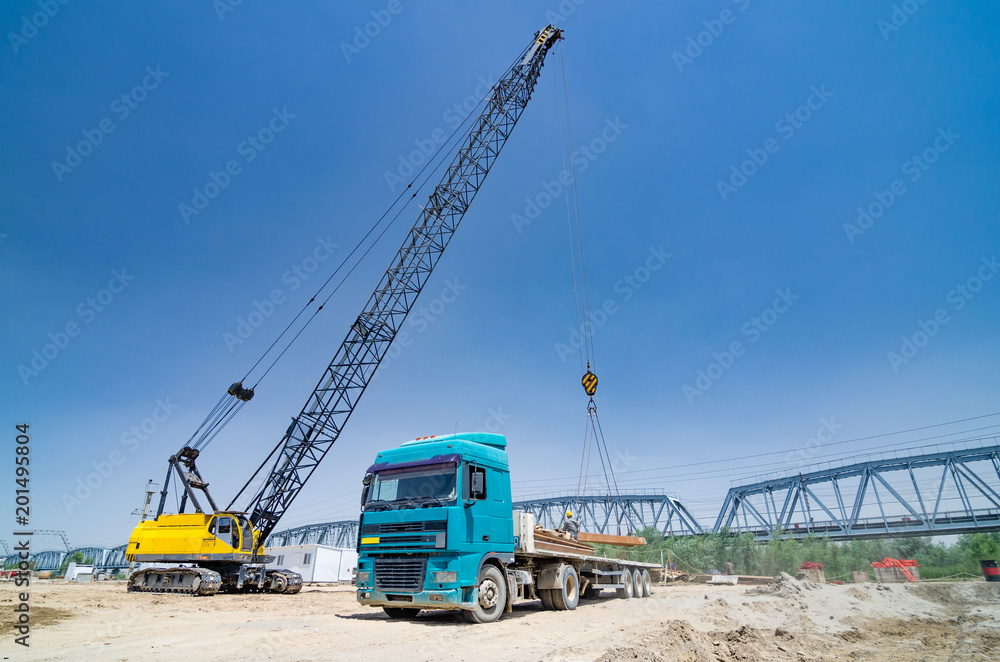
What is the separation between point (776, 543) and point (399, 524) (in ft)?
226

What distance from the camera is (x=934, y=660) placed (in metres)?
8.19

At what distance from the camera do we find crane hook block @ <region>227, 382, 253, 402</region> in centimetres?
2938

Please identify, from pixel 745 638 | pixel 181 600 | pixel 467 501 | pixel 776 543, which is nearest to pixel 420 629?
pixel 467 501

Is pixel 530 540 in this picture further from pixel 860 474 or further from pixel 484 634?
pixel 860 474

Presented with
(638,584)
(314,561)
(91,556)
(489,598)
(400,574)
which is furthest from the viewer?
(91,556)

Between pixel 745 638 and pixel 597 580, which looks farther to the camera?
pixel 597 580

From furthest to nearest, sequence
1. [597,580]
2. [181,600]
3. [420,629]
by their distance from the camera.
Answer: [181,600] → [597,580] → [420,629]

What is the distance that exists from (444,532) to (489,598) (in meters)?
2.23

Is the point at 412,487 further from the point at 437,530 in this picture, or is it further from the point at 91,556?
the point at 91,556

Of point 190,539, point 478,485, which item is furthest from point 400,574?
point 190,539

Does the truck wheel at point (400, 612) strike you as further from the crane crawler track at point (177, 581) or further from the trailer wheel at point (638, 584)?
the crane crawler track at point (177, 581)

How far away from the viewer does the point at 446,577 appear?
10984mm

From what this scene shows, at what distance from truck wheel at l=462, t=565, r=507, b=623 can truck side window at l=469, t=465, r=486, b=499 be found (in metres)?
1.74

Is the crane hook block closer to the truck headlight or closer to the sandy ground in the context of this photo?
the sandy ground
